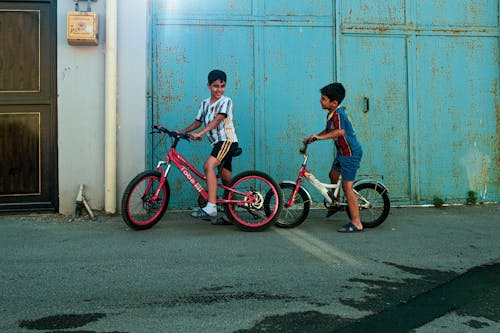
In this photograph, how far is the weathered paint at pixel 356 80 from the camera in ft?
19.4

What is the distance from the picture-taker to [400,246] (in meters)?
4.14

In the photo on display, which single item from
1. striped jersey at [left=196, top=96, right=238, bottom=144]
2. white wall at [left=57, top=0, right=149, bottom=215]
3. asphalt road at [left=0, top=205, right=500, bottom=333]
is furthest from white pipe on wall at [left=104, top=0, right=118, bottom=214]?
striped jersey at [left=196, top=96, right=238, bottom=144]

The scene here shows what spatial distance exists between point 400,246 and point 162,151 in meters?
3.20

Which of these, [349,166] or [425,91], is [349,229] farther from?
[425,91]

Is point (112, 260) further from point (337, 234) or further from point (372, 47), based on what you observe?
point (372, 47)

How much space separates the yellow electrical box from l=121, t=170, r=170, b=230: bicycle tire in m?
1.96

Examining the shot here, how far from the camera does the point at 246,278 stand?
3.18 m

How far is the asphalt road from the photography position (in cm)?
245

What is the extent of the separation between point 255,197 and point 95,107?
2368mm

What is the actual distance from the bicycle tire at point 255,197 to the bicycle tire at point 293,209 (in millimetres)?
142

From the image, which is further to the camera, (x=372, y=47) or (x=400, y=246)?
(x=372, y=47)

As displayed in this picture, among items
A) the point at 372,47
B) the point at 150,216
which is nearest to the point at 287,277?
the point at 150,216

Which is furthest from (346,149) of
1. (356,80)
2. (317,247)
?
(356,80)

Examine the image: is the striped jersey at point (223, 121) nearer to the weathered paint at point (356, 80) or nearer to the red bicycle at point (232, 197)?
the red bicycle at point (232, 197)
